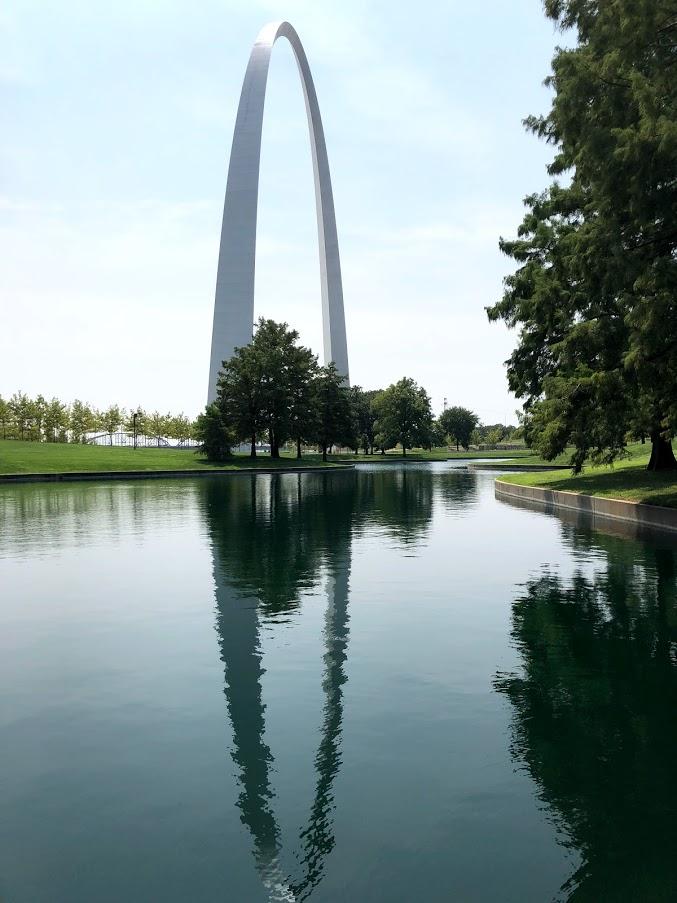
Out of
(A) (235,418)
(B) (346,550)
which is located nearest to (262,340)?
(A) (235,418)

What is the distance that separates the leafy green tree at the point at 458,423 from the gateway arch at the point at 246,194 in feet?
344

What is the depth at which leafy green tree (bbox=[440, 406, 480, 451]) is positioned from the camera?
189 m

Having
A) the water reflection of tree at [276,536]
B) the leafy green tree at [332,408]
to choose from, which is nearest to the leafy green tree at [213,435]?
the leafy green tree at [332,408]

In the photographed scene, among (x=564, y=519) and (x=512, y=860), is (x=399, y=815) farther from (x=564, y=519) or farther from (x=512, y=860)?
(x=564, y=519)

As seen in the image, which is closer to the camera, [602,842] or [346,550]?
[602,842]

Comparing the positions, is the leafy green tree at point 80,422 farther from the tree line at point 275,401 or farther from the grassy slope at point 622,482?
the grassy slope at point 622,482

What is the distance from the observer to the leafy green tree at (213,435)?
2876 inches

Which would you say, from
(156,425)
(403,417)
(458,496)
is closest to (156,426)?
(156,425)

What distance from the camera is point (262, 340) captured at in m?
84.8

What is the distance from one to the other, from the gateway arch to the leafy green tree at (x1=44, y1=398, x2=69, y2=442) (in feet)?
125

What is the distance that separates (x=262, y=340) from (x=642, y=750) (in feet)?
265

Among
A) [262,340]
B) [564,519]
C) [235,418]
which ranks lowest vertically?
[564,519]

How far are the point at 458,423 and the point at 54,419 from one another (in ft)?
341

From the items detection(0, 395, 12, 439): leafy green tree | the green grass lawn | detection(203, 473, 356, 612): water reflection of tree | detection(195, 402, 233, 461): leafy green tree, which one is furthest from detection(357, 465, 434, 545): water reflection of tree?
Result: detection(0, 395, 12, 439): leafy green tree
